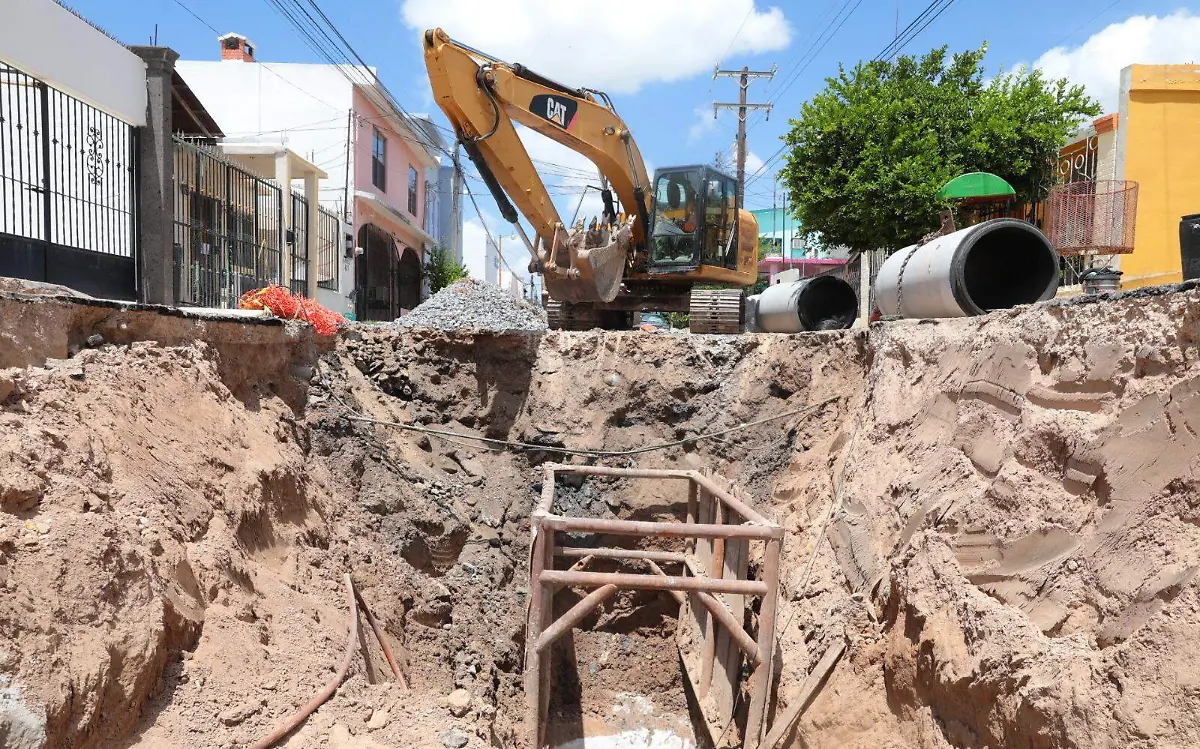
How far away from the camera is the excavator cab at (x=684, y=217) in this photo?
1048 centimetres

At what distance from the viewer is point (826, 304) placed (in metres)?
11.1

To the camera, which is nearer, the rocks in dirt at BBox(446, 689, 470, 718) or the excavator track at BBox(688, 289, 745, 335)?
the rocks in dirt at BBox(446, 689, 470, 718)

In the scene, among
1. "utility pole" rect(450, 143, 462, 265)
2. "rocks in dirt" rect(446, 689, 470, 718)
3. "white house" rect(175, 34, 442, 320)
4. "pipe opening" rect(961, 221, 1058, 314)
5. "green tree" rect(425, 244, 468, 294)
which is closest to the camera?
"rocks in dirt" rect(446, 689, 470, 718)

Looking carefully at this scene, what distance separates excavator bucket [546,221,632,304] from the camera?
904cm

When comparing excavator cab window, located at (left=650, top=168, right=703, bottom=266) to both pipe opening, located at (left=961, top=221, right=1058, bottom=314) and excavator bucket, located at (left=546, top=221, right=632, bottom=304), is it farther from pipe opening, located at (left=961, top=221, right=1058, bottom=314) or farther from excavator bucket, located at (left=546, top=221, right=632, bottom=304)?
pipe opening, located at (left=961, top=221, right=1058, bottom=314)

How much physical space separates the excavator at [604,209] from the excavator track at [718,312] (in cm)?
1

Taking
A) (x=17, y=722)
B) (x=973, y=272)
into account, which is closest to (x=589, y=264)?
(x=973, y=272)

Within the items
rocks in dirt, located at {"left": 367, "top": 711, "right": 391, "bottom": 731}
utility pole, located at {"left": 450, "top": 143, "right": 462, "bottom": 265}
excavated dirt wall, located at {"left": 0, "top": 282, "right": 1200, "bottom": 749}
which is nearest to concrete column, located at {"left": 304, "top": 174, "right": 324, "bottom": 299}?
excavated dirt wall, located at {"left": 0, "top": 282, "right": 1200, "bottom": 749}

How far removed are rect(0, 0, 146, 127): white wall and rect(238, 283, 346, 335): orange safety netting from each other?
3.39 metres

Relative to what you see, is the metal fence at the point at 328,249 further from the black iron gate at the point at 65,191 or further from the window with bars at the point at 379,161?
the black iron gate at the point at 65,191

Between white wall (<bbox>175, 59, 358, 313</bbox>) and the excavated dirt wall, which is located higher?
white wall (<bbox>175, 59, 358, 313</bbox>)

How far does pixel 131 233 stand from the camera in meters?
9.92

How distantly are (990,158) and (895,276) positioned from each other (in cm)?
954

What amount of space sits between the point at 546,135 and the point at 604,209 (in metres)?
1.69
